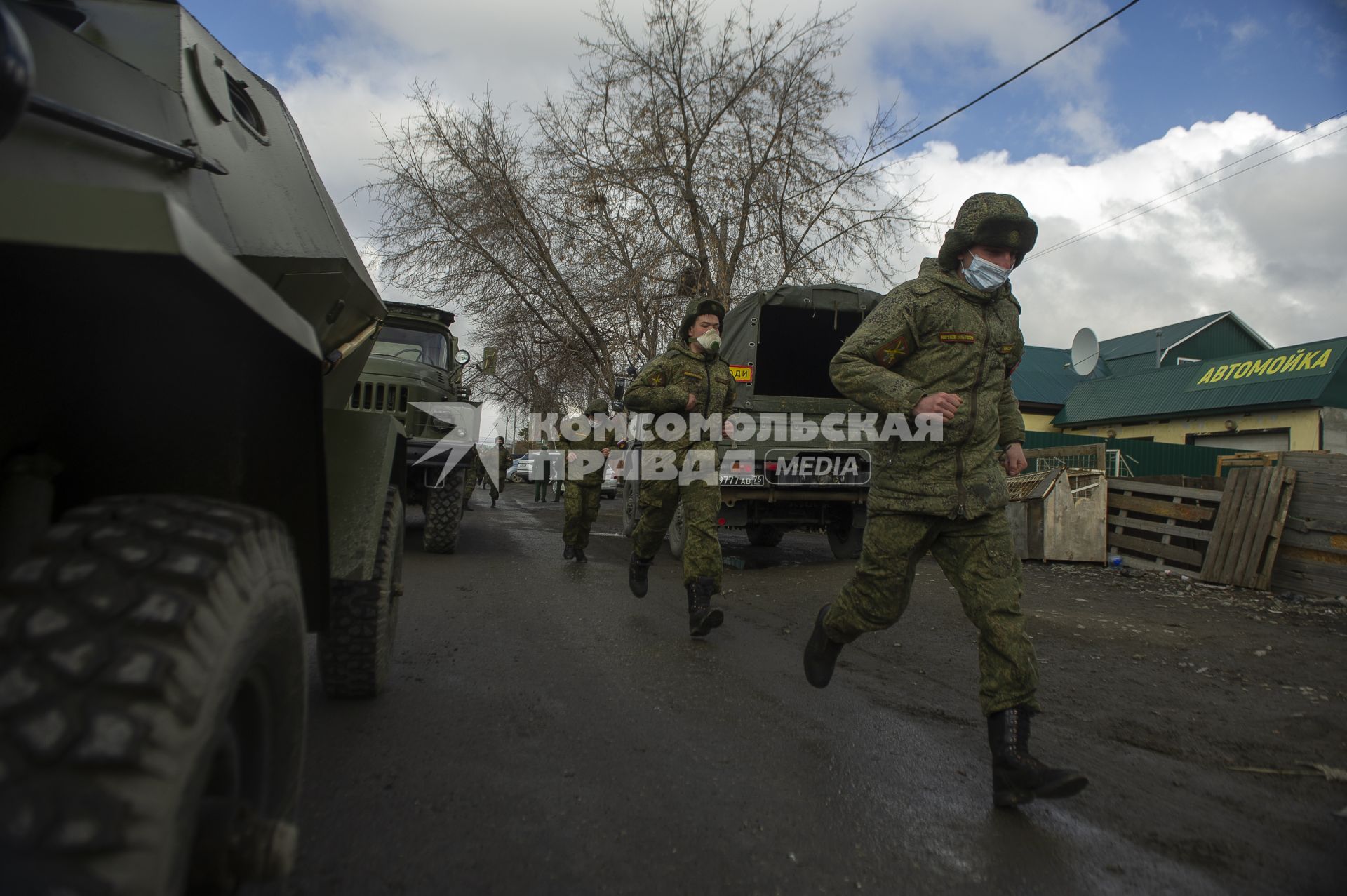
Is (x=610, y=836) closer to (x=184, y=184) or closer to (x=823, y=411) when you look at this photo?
(x=184, y=184)

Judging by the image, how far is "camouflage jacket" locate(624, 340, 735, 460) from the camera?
5.89 metres

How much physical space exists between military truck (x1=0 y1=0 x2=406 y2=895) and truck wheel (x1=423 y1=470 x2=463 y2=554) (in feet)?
23.5

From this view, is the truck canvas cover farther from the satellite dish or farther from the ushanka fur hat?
the satellite dish

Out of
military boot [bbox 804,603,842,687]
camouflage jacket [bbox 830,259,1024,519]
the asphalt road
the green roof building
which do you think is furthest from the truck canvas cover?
the green roof building

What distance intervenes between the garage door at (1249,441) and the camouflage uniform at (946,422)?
2643cm

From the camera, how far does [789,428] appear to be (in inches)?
368

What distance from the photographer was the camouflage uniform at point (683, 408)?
570cm

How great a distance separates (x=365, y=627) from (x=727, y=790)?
4.85 ft

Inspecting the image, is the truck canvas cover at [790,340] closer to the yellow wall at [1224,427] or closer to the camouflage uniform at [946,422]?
the camouflage uniform at [946,422]

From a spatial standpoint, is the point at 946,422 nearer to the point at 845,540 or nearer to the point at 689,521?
the point at 689,521

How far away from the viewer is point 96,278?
1272 mm

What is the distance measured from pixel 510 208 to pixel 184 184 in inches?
701

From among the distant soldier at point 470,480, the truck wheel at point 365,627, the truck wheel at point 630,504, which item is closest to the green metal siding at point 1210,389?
the truck wheel at point 630,504

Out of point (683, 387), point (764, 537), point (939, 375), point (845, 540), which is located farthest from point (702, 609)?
point (764, 537)
